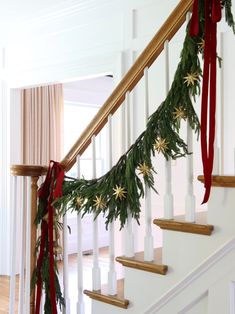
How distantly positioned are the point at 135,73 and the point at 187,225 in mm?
770

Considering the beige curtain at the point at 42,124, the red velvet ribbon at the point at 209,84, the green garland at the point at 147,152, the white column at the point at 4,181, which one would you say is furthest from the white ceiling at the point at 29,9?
the red velvet ribbon at the point at 209,84

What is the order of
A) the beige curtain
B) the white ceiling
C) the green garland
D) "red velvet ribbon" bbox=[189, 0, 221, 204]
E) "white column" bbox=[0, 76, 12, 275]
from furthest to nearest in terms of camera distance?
the beige curtain → "white column" bbox=[0, 76, 12, 275] → the white ceiling → the green garland → "red velvet ribbon" bbox=[189, 0, 221, 204]

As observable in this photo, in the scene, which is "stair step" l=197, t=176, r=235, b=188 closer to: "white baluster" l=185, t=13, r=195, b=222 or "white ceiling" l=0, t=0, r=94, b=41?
"white baluster" l=185, t=13, r=195, b=222

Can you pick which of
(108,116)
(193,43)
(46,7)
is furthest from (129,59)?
(193,43)

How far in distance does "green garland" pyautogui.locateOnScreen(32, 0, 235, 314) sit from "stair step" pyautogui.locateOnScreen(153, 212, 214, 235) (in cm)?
17

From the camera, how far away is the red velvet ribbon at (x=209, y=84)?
1.60m

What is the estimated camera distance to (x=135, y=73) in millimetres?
2006

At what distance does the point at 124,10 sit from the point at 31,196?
2.12 meters

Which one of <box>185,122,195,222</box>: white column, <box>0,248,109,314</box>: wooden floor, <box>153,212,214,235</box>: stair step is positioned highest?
<box>185,122,195,222</box>: white column

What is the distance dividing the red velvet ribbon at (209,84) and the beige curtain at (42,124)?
419 cm

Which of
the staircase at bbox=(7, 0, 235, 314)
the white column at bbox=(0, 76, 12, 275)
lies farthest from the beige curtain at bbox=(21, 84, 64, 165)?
the staircase at bbox=(7, 0, 235, 314)

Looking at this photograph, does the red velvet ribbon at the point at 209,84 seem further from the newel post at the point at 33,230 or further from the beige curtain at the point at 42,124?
the beige curtain at the point at 42,124

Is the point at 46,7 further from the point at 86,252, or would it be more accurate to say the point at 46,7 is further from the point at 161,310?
the point at 86,252

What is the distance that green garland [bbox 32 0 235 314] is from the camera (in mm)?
1736
